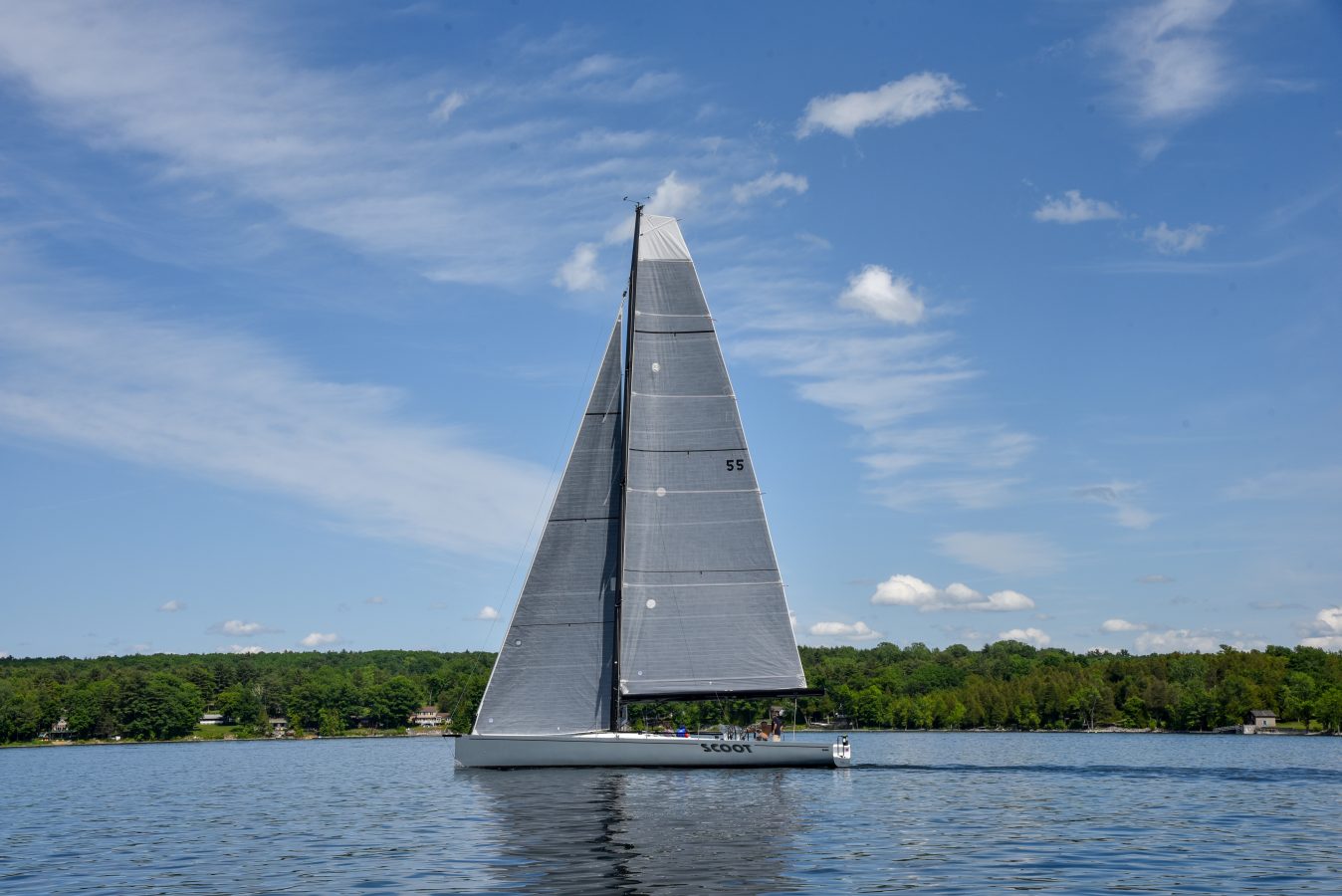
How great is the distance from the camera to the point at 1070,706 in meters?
171

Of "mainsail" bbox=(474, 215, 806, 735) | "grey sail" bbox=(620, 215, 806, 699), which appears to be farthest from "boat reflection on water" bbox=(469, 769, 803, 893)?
"grey sail" bbox=(620, 215, 806, 699)

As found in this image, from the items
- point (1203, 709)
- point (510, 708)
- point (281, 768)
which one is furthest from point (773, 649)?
point (1203, 709)

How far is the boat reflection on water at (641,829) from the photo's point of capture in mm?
24016

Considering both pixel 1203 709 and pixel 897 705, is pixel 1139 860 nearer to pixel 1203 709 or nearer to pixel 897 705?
pixel 1203 709

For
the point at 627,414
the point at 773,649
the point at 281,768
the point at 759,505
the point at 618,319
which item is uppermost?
the point at 618,319

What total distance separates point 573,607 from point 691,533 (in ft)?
19.2

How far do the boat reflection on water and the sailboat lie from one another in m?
2.81

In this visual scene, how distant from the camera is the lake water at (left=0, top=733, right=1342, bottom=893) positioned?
24375 millimetres

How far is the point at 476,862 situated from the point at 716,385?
27.8m

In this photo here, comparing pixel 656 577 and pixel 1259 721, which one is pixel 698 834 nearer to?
pixel 656 577

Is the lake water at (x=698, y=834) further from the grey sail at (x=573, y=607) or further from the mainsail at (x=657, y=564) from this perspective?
the mainsail at (x=657, y=564)

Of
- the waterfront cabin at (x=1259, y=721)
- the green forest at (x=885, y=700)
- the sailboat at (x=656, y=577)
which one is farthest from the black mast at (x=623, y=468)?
the waterfront cabin at (x=1259, y=721)

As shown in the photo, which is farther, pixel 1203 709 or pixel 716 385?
pixel 1203 709

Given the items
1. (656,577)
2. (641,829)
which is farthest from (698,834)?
(656,577)
